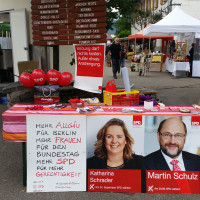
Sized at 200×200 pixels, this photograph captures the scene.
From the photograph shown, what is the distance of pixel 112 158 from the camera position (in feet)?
10.4

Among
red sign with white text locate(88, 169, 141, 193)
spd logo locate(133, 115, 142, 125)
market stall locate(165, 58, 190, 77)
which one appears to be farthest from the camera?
market stall locate(165, 58, 190, 77)

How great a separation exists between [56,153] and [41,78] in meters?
2.19

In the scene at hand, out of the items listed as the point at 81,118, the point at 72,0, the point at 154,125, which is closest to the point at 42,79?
the point at 72,0

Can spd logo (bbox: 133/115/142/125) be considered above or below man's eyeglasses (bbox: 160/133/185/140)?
above

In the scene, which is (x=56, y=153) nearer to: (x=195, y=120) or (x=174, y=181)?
(x=174, y=181)

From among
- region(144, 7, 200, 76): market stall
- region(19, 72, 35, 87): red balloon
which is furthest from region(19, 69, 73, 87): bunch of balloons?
region(144, 7, 200, 76): market stall

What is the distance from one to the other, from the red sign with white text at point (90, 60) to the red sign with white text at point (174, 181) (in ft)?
8.07

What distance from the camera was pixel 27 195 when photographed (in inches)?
122

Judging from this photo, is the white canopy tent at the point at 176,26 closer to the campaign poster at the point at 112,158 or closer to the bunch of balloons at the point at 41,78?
the bunch of balloons at the point at 41,78

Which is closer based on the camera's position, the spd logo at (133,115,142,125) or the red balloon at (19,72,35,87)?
the spd logo at (133,115,142,125)

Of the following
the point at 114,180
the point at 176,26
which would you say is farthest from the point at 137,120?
the point at 176,26

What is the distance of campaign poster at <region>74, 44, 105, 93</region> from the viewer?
202 inches

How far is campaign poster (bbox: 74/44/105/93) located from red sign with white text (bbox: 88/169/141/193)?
7.42 feet

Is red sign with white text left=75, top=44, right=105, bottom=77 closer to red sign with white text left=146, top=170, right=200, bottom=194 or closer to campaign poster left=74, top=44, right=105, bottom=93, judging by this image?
campaign poster left=74, top=44, right=105, bottom=93
